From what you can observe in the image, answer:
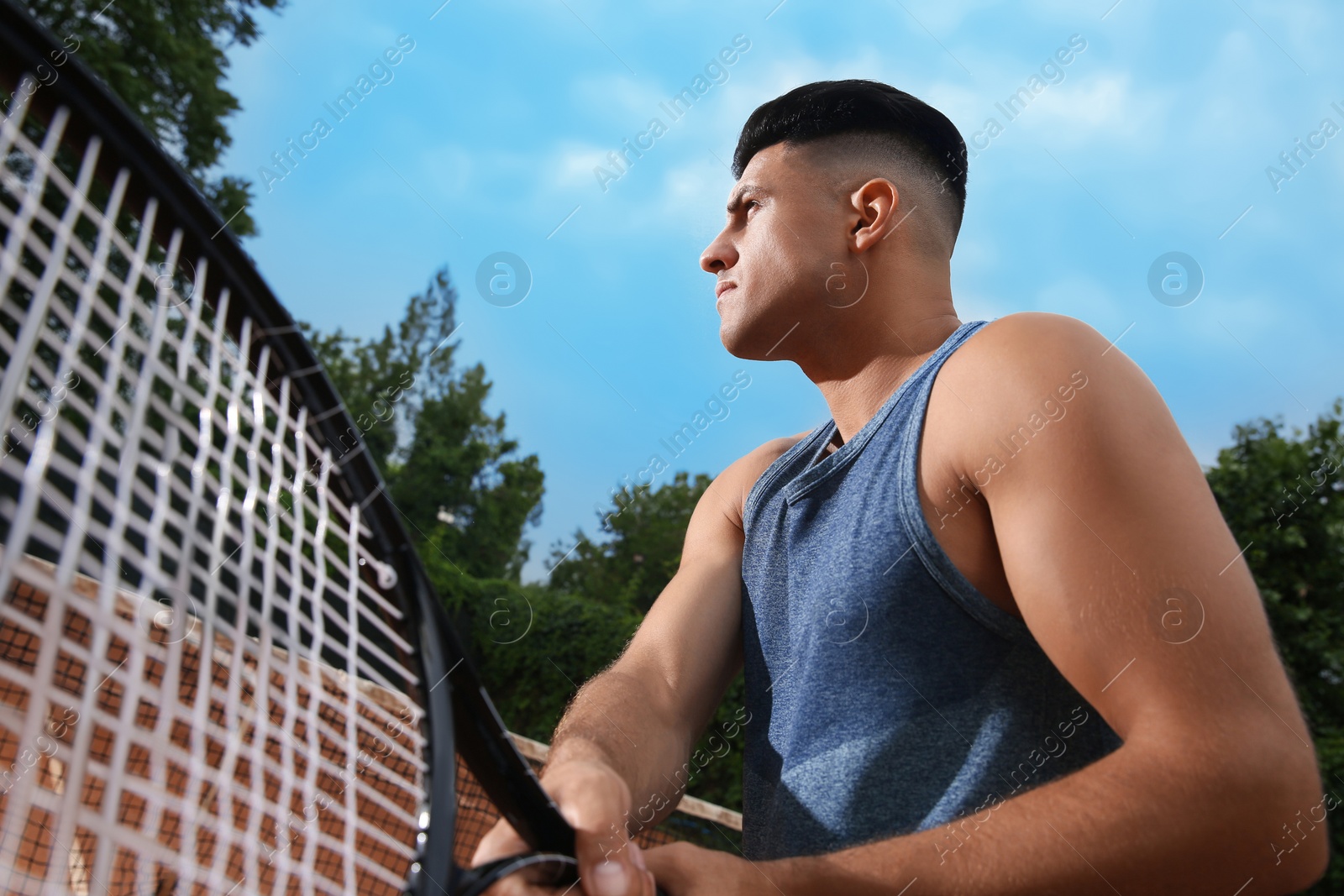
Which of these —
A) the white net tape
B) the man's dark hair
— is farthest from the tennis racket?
the man's dark hair

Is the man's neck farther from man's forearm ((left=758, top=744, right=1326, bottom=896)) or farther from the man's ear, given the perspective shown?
man's forearm ((left=758, top=744, right=1326, bottom=896))

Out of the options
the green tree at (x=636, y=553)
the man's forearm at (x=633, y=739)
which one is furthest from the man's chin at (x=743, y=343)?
the green tree at (x=636, y=553)

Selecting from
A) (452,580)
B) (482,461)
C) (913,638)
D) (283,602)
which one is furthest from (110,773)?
(482,461)

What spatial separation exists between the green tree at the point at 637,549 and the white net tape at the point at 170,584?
32.7 feet

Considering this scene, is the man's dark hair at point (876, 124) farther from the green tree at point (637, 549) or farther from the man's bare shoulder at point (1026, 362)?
the green tree at point (637, 549)

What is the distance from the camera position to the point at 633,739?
1.89 meters

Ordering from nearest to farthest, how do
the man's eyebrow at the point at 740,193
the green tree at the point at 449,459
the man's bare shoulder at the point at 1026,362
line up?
the man's bare shoulder at the point at 1026,362 < the man's eyebrow at the point at 740,193 < the green tree at the point at 449,459

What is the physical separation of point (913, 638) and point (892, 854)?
1.39 feet

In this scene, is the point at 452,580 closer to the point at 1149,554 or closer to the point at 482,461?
the point at 1149,554

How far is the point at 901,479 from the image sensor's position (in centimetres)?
175

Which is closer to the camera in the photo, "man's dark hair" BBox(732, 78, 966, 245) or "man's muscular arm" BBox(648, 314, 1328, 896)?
"man's muscular arm" BBox(648, 314, 1328, 896)

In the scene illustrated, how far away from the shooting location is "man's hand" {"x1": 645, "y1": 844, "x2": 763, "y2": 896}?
1.28 metres

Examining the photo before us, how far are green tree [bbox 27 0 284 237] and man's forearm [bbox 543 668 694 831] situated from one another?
10.8m

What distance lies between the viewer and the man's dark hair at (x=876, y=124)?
2590 millimetres
